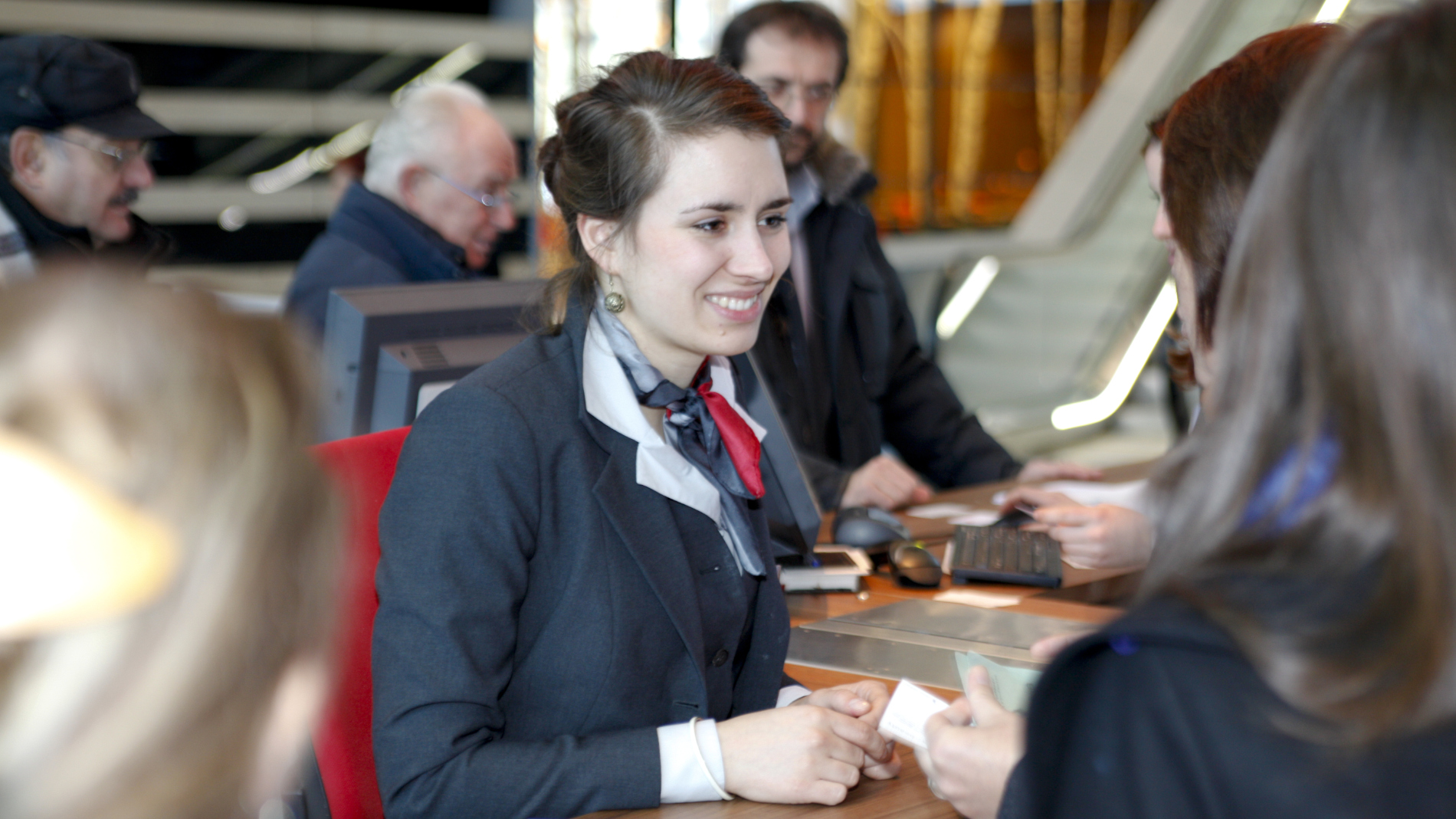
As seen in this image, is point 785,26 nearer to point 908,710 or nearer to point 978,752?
point 908,710

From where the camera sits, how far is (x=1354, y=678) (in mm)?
687

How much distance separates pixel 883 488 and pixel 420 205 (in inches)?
67.5

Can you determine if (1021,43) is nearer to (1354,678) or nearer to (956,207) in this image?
(956,207)

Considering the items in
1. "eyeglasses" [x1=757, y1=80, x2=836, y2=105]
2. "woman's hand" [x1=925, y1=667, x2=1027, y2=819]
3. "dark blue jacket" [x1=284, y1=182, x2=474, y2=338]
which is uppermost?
"eyeglasses" [x1=757, y1=80, x2=836, y2=105]

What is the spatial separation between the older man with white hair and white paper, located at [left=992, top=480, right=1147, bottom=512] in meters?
1.74

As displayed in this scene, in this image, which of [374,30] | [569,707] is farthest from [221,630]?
[374,30]

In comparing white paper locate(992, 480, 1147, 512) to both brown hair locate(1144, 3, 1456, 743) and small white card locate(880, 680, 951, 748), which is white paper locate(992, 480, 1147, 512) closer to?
small white card locate(880, 680, 951, 748)

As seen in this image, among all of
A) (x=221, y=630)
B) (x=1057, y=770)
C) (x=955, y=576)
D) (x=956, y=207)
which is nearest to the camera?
(x=221, y=630)

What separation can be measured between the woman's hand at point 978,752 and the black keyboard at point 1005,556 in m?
0.96

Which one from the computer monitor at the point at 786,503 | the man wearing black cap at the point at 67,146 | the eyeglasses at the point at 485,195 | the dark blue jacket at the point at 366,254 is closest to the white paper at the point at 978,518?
the computer monitor at the point at 786,503

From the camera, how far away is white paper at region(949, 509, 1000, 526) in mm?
2635

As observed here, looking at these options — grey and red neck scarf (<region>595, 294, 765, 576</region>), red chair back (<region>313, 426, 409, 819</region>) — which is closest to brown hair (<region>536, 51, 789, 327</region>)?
grey and red neck scarf (<region>595, 294, 765, 576</region>)

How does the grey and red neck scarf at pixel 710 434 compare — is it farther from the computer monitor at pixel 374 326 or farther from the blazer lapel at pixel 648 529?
the computer monitor at pixel 374 326

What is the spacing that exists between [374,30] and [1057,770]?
8619 mm
